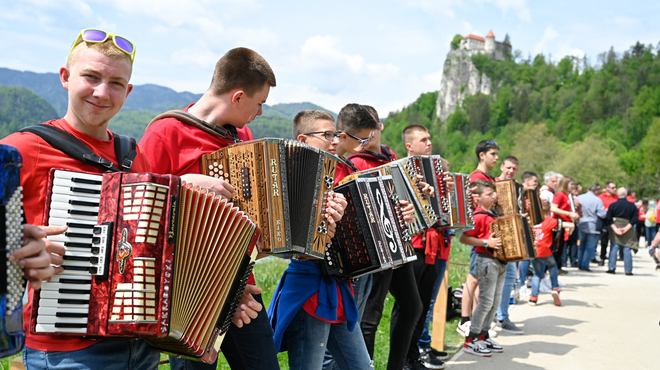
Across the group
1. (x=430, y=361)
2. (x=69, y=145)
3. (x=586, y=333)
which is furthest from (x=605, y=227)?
(x=69, y=145)

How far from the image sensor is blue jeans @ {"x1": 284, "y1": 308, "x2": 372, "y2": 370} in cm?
316

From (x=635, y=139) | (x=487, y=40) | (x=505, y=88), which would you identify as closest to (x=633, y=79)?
(x=635, y=139)

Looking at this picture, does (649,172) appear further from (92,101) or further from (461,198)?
(92,101)

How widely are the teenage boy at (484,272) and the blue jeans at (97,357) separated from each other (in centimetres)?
466

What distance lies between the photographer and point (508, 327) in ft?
23.7

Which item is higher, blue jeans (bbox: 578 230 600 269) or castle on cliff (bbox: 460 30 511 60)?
castle on cliff (bbox: 460 30 511 60)

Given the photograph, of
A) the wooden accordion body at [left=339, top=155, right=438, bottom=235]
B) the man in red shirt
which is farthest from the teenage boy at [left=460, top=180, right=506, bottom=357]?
the man in red shirt

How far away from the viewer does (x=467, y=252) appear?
12508 mm

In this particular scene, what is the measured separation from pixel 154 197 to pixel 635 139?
305ft

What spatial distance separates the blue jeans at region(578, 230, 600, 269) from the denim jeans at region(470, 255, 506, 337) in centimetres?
827

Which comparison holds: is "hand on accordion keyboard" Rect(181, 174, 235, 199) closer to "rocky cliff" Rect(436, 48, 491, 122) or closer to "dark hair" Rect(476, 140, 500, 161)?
"dark hair" Rect(476, 140, 500, 161)

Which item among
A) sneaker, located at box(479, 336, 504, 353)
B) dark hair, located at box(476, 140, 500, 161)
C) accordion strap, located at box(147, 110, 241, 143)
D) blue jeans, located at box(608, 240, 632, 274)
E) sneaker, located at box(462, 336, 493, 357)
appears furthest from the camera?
blue jeans, located at box(608, 240, 632, 274)

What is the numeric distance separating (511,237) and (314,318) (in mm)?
3747

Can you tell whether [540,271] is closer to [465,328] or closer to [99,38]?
[465,328]
